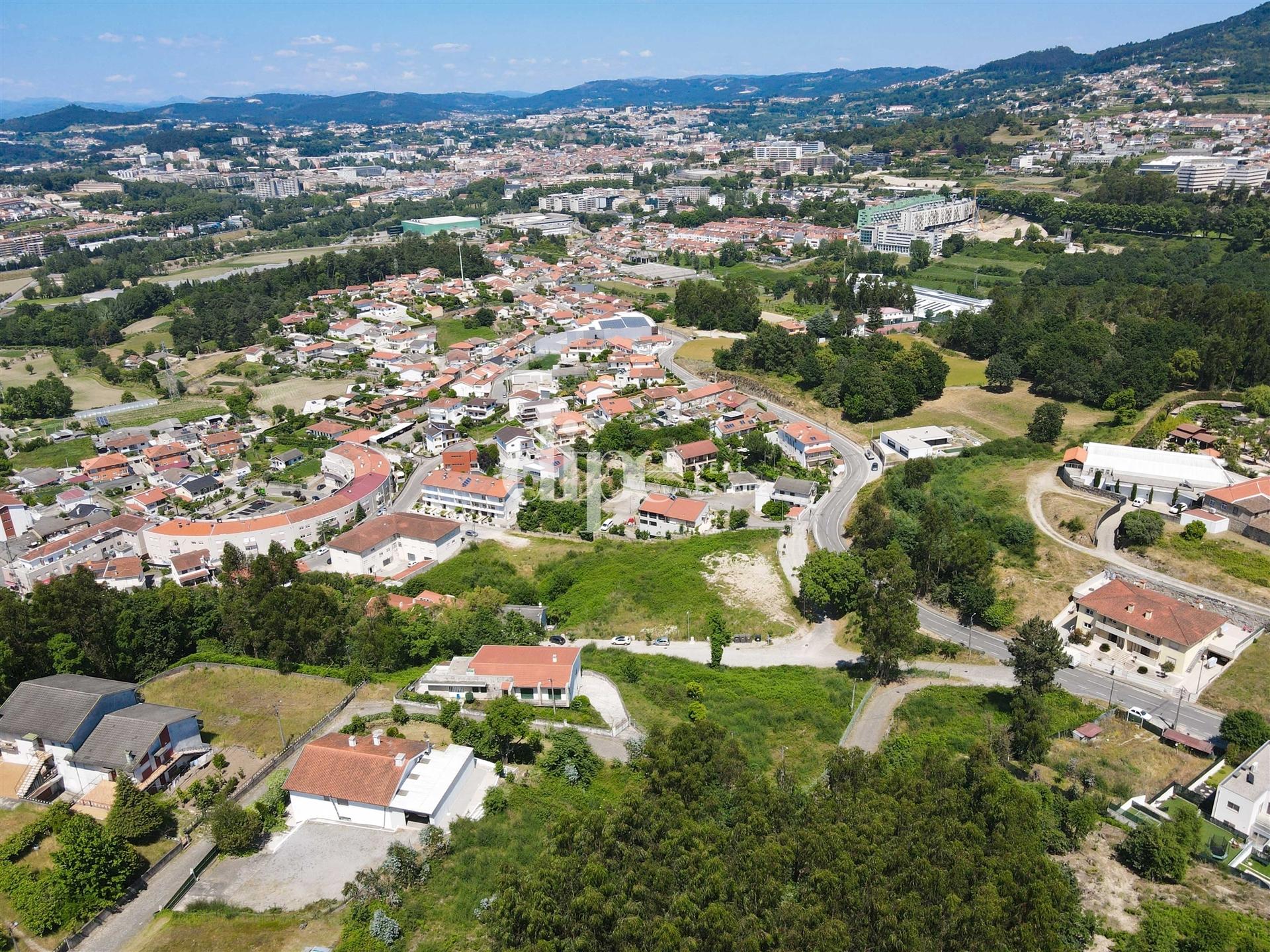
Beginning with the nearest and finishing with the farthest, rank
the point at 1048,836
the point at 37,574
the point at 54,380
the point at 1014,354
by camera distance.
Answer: the point at 1048,836
the point at 37,574
the point at 1014,354
the point at 54,380

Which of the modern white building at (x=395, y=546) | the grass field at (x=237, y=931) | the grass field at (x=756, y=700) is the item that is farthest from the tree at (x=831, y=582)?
the grass field at (x=237, y=931)

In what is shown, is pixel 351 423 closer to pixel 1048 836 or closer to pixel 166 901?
pixel 166 901

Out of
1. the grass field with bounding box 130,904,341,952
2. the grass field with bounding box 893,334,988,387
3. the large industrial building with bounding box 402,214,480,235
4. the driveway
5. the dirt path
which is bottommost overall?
the dirt path

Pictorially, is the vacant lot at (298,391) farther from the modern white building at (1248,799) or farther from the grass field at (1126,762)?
the modern white building at (1248,799)

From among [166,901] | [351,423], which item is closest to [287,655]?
[166,901]

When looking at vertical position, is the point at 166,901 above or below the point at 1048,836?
above

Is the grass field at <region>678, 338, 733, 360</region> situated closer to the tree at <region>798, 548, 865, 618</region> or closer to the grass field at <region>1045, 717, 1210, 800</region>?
the tree at <region>798, 548, 865, 618</region>

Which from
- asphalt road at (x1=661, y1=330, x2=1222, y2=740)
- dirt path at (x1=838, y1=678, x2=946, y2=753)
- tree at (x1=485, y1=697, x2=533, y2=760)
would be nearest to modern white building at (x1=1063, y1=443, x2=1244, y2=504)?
asphalt road at (x1=661, y1=330, x2=1222, y2=740)
